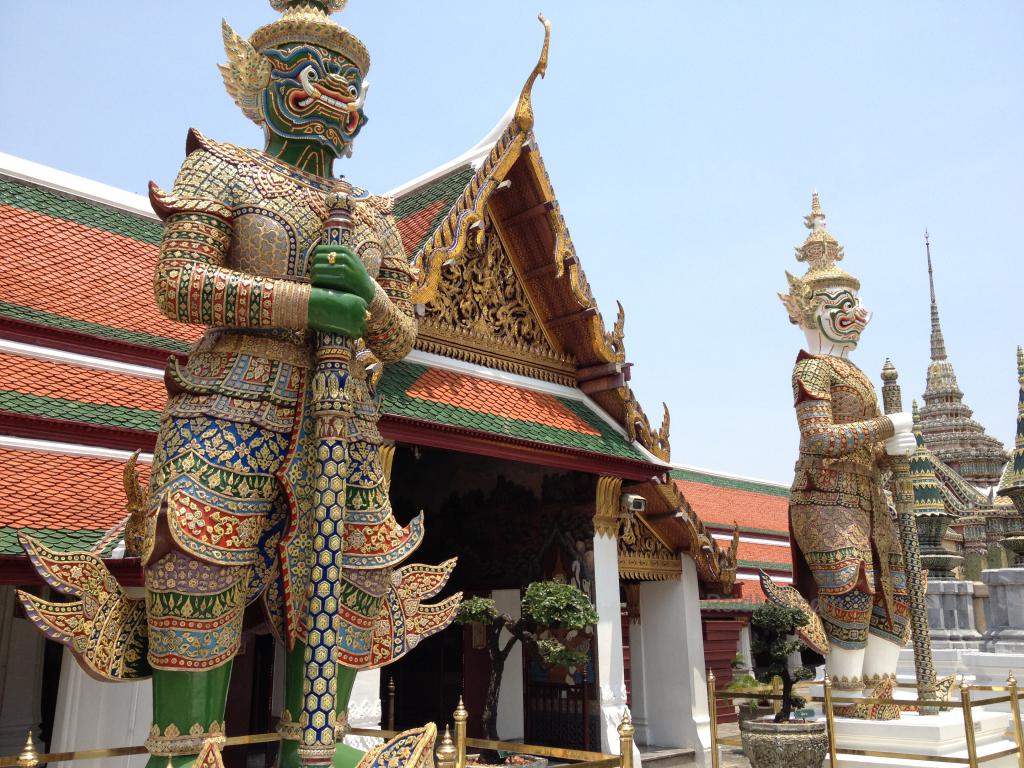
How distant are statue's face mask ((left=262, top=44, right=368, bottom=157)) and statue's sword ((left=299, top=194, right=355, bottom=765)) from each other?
0.57 m

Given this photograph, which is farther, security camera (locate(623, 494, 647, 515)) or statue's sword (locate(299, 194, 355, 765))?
security camera (locate(623, 494, 647, 515))

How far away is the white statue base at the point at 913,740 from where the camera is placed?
6.62m

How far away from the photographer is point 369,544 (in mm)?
3830

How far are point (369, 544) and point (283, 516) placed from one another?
38cm

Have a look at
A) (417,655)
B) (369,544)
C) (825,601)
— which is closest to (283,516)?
(369,544)

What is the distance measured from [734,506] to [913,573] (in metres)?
11.6

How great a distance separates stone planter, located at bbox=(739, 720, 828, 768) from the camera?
6.56 meters

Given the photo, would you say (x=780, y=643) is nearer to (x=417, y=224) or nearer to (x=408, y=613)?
(x=408, y=613)

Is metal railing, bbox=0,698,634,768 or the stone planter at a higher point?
metal railing, bbox=0,698,634,768

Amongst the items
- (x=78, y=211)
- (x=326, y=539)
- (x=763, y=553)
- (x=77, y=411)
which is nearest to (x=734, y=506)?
(x=763, y=553)

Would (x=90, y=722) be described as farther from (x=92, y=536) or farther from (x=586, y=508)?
(x=586, y=508)

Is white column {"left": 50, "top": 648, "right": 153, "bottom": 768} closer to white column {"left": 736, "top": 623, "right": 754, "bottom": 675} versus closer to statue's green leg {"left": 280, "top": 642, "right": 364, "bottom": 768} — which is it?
statue's green leg {"left": 280, "top": 642, "right": 364, "bottom": 768}

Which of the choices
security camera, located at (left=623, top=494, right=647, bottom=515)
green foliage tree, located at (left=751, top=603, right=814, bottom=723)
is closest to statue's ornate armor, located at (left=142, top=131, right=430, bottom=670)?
green foliage tree, located at (left=751, top=603, right=814, bottom=723)

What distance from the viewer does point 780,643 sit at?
7582 millimetres
